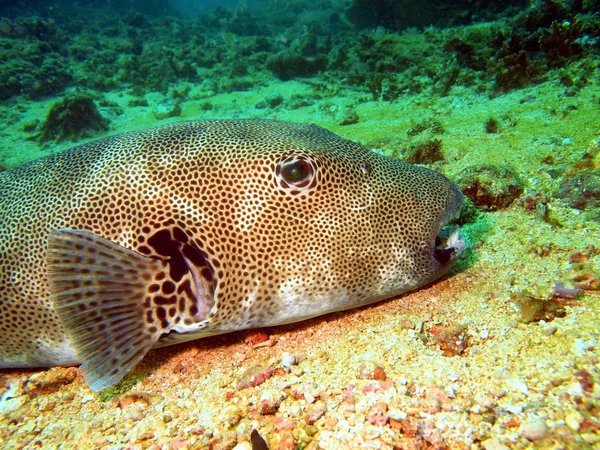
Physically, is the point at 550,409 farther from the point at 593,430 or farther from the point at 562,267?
the point at 562,267

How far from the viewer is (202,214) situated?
2.59m

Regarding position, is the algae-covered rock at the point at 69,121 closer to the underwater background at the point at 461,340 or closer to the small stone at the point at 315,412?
the underwater background at the point at 461,340

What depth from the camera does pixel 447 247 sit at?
9.35ft

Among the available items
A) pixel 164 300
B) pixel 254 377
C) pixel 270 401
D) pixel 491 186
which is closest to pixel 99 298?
pixel 164 300

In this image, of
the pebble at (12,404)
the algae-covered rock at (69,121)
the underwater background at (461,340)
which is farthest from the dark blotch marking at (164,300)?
the algae-covered rock at (69,121)

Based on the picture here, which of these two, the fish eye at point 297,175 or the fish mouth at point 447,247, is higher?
the fish eye at point 297,175

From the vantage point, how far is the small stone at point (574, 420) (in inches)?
64.2

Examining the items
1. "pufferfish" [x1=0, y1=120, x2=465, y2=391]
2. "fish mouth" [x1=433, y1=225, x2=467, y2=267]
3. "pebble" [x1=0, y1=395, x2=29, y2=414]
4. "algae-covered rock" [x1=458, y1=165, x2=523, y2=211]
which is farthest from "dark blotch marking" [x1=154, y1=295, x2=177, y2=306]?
"algae-covered rock" [x1=458, y1=165, x2=523, y2=211]

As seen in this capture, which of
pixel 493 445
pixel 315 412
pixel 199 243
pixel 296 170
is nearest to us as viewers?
pixel 493 445

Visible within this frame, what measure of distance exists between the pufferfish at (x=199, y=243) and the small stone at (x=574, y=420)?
1.22 metres

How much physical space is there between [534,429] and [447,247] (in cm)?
142

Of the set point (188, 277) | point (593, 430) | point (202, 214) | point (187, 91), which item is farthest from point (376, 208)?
point (187, 91)

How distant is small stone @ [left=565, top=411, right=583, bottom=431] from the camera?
1.63 meters

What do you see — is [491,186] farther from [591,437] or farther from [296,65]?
[296,65]
